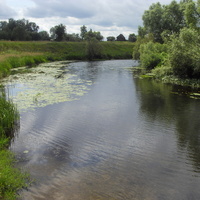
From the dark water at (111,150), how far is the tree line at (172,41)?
904 centimetres

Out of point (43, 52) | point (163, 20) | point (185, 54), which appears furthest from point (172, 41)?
point (43, 52)

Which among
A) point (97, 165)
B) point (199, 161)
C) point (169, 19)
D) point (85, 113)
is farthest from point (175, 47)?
point (169, 19)

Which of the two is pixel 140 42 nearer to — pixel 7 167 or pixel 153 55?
pixel 153 55

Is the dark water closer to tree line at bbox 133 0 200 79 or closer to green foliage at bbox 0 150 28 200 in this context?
green foliage at bbox 0 150 28 200

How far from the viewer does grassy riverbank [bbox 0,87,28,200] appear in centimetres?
616

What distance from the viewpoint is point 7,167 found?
699 cm

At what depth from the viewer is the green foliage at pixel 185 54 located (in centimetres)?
2346

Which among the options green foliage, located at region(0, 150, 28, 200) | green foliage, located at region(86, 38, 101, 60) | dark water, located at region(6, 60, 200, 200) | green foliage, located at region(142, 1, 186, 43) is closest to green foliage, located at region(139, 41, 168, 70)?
green foliage, located at region(142, 1, 186, 43)

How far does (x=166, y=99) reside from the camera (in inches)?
703

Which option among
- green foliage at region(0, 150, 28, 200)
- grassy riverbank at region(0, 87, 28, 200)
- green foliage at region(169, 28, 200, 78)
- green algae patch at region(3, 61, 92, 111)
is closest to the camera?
green foliage at region(0, 150, 28, 200)

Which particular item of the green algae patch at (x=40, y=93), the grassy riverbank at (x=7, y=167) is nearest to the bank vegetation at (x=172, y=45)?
the green algae patch at (x=40, y=93)

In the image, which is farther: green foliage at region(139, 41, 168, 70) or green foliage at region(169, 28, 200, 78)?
green foliage at region(139, 41, 168, 70)

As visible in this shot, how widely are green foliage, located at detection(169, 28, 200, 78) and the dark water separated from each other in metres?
8.70

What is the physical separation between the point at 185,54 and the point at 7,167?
69.2 feet
